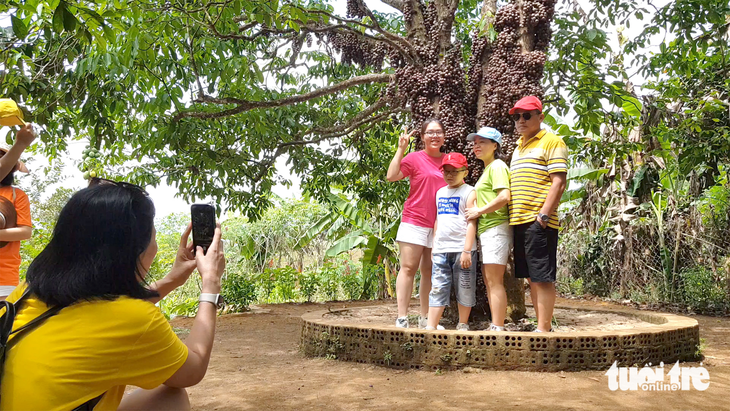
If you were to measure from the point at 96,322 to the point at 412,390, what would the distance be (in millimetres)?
2426

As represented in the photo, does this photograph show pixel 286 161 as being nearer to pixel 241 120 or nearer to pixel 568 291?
pixel 241 120

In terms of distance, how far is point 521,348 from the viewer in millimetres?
4137

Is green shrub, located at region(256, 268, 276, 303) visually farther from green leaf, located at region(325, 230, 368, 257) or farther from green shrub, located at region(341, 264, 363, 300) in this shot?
green shrub, located at region(341, 264, 363, 300)

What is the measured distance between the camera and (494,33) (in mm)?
5383

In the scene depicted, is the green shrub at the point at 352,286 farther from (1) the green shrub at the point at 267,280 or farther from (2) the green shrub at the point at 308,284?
(1) the green shrub at the point at 267,280

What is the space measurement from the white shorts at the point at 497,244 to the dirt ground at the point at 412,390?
0.91 m

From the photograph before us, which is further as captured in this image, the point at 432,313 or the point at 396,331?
the point at 432,313

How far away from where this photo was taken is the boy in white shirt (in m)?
4.79

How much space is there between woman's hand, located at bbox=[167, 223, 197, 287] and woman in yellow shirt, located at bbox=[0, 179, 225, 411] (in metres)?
0.43

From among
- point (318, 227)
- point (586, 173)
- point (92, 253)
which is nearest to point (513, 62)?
point (92, 253)

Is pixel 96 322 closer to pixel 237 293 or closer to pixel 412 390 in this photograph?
pixel 412 390

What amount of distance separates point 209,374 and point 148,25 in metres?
2.71

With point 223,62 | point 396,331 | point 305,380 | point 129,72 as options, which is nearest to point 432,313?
point 396,331

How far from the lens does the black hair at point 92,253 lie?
1.65 metres
